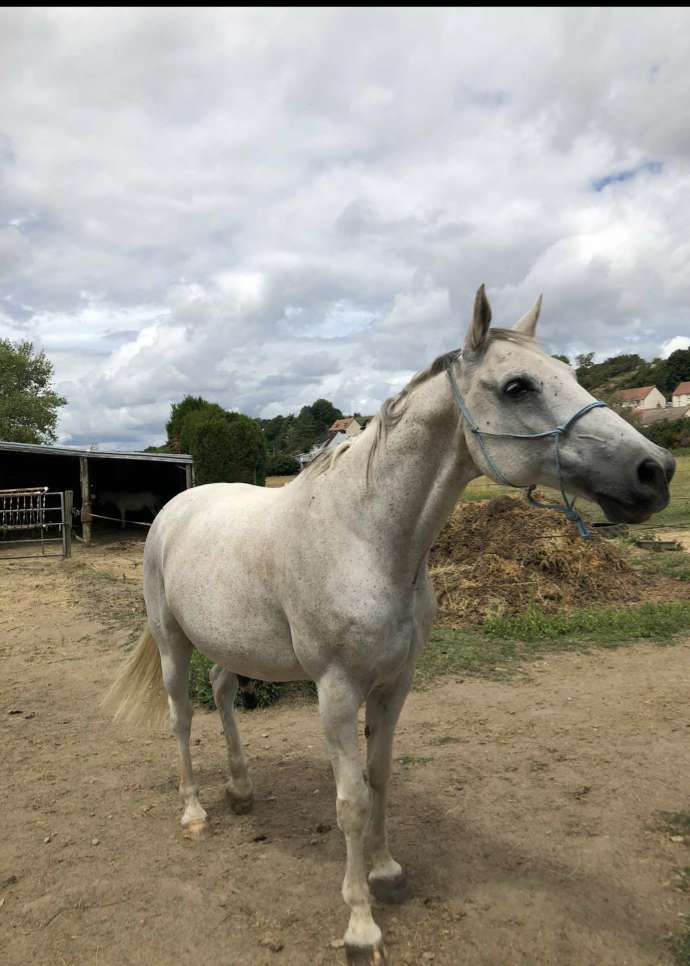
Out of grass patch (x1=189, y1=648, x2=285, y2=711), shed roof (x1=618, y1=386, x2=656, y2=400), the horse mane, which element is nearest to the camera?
the horse mane

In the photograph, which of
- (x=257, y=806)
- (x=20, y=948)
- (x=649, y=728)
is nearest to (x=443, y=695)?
(x=649, y=728)

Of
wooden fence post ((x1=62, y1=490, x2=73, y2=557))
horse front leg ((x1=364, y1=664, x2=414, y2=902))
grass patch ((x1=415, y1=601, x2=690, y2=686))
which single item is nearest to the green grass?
grass patch ((x1=415, y1=601, x2=690, y2=686))

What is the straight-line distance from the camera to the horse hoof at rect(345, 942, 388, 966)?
88.8 inches

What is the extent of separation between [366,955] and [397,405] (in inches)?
80.1

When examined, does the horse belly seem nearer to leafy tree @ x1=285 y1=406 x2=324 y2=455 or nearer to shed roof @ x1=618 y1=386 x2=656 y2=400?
leafy tree @ x1=285 y1=406 x2=324 y2=455

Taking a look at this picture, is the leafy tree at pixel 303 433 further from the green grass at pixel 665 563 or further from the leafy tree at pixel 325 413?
the green grass at pixel 665 563

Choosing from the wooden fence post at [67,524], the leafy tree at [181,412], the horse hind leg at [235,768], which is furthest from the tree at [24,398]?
the horse hind leg at [235,768]

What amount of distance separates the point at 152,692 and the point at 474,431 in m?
2.90

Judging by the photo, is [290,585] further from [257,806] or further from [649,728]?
[649,728]

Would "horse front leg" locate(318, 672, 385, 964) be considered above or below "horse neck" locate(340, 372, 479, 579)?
below

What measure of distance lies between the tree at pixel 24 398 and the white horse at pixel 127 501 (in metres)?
19.6

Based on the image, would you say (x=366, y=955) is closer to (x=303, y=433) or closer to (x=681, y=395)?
(x=303, y=433)

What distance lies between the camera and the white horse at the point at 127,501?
21.1 metres

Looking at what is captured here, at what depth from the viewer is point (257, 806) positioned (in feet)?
11.6
